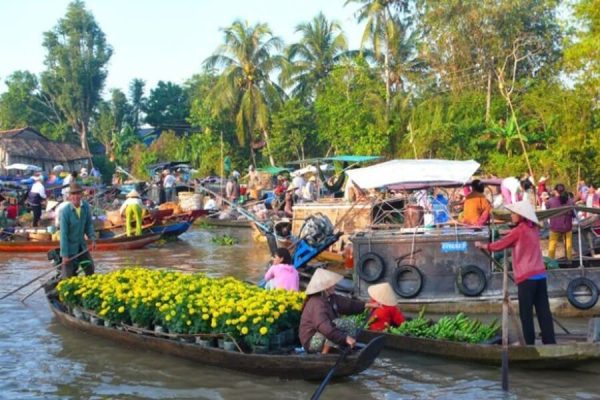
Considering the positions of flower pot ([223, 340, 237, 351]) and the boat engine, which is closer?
flower pot ([223, 340, 237, 351])

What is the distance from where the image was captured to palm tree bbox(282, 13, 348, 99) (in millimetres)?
40438

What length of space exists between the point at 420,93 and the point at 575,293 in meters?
24.0

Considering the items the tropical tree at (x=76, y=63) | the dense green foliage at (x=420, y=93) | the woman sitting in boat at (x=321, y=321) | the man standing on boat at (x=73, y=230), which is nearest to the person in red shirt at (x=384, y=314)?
the woman sitting in boat at (x=321, y=321)

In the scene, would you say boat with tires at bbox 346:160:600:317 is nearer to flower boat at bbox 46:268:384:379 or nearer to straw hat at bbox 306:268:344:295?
flower boat at bbox 46:268:384:379

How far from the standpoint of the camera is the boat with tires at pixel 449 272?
9.77 metres

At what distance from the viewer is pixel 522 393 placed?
6.90 meters

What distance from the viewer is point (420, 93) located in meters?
32.9

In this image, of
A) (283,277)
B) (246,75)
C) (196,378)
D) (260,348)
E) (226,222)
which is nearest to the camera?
(260,348)

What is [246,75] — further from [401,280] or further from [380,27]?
[401,280]

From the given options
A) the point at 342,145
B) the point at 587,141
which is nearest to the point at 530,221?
the point at 587,141

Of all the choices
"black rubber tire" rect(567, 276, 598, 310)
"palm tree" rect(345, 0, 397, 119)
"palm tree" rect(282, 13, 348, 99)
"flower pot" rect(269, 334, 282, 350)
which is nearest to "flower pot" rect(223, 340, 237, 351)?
"flower pot" rect(269, 334, 282, 350)

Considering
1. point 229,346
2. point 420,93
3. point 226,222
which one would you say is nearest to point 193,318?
point 229,346

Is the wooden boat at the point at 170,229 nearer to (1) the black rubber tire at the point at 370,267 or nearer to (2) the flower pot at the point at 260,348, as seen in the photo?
(1) the black rubber tire at the point at 370,267

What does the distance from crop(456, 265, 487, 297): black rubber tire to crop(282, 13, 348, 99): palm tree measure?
31.0 m
